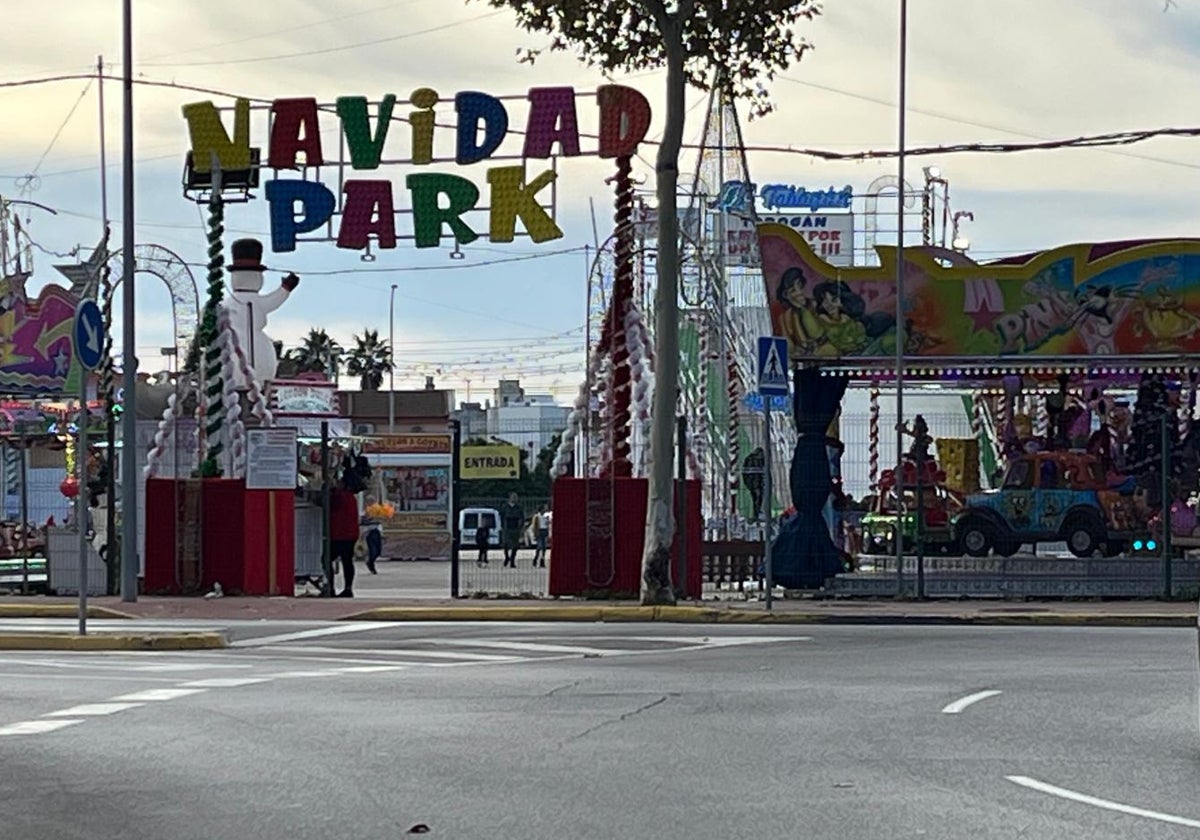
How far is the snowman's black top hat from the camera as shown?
1655 inches

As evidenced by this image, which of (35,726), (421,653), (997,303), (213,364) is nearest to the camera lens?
(35,726)

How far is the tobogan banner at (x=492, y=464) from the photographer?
7762 cm

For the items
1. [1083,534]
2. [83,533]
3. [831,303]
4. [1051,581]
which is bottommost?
[1051,581]

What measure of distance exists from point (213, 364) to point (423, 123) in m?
4.74

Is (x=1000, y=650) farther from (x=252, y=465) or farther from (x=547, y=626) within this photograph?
(x=252, y=465)

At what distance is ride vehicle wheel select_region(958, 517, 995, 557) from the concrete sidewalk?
25.9 feet

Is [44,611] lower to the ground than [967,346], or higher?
lower

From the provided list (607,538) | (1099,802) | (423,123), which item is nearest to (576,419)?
(607,538)

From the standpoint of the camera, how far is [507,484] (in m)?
84.9

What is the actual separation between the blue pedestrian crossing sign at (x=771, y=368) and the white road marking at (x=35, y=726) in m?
12.2

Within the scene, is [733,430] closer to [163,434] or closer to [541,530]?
[541,530]

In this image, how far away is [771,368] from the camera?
24.3 m

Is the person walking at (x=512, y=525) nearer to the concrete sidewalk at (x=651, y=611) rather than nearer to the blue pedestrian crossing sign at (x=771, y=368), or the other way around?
the concrete sidewalk at (x=651, y=611)

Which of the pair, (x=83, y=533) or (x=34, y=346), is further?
(x=34, y=346)
